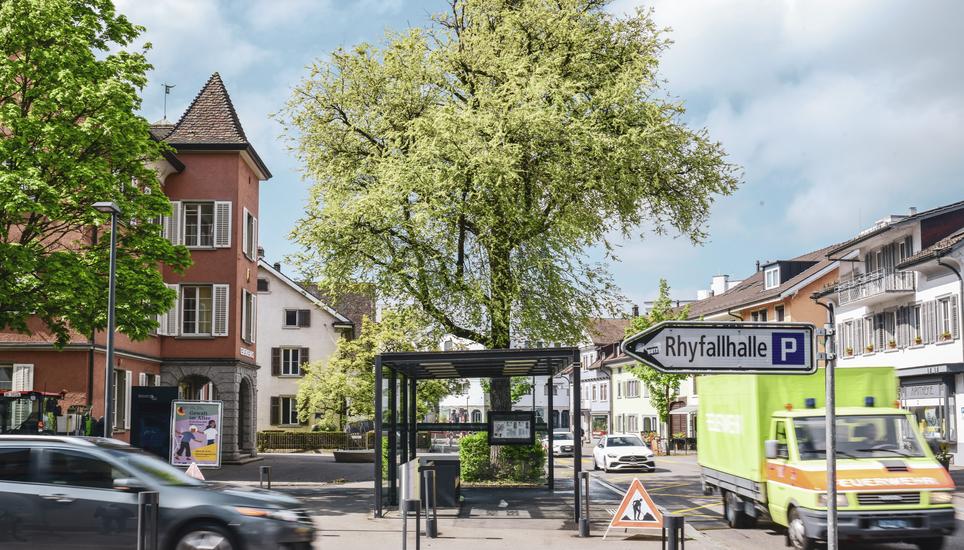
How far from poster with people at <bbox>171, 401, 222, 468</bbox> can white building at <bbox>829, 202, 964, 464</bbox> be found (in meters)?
28.6

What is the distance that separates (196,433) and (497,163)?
9.84 m

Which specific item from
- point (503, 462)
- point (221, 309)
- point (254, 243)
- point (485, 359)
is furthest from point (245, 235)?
point (485, 359)

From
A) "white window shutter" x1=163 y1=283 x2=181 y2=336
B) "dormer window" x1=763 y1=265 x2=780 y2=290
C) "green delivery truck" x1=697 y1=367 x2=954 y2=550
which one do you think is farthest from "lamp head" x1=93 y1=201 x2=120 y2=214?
"dormer window" x1=763 y1=265 x2=780 y2=290

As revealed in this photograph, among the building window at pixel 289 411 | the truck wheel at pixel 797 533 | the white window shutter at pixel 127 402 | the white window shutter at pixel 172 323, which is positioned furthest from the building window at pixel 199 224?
the truck wheel at pixel 797 533

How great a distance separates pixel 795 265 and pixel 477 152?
137ft

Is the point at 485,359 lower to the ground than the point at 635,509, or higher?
higher

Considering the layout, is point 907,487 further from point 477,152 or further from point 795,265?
point 795,265

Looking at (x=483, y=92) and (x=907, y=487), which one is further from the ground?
(x=483, y=92)

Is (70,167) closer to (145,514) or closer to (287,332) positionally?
(145,514)

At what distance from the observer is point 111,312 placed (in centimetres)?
2295

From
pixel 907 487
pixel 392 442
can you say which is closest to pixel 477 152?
pixel 392 442

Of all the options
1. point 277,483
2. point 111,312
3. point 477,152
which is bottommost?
point 277,483

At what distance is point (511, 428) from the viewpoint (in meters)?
26.0

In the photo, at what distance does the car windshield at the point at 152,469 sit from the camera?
488 inches
